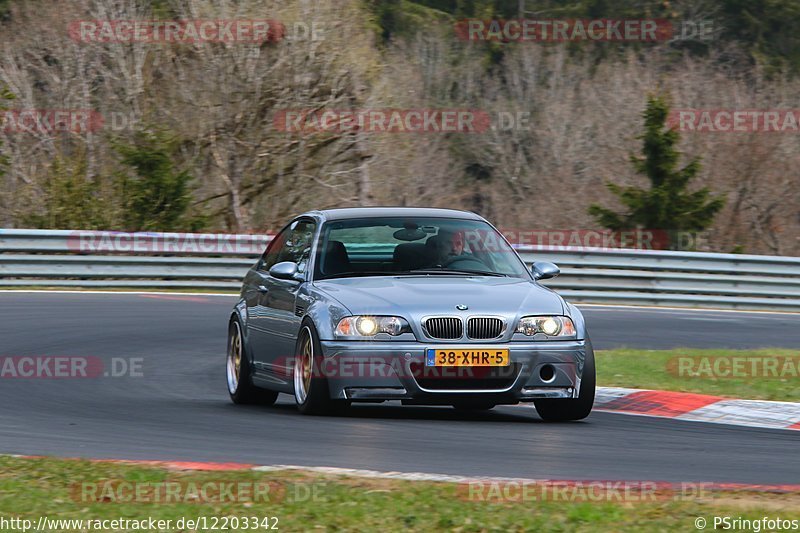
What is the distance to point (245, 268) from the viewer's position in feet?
73.0

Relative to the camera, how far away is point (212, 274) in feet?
73.3

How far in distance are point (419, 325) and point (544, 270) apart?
5.29 feet

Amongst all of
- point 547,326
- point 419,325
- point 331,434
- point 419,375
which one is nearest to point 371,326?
point 419,325

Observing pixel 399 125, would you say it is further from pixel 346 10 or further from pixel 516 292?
pixel 516 292

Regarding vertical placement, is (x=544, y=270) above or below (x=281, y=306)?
above

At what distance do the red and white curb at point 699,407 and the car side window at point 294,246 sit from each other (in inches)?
A: 100.0

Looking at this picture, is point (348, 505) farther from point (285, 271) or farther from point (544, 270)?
point (544, 270)

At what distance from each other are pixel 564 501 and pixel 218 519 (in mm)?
1570

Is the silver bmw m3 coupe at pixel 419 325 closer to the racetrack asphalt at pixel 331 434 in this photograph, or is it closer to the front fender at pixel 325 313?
the front fender at pixel 325 313

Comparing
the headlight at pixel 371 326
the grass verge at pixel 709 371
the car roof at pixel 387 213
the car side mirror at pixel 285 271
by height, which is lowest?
the grass verge at pixel 709 371

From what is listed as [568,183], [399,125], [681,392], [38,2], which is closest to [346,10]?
[399,125]

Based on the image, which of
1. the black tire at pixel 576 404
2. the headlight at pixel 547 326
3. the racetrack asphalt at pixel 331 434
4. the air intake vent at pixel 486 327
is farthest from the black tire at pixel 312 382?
the black tire at pixel 576 404

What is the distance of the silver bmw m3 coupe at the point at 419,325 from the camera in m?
9.34

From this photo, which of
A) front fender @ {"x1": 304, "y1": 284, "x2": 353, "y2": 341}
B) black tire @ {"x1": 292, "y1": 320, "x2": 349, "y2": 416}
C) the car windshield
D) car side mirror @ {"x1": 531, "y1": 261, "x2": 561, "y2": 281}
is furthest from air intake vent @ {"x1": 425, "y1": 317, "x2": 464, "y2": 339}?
car side mirror @ {"x1": 531, "y1": 261, "x2": 561, "y2": 281}
